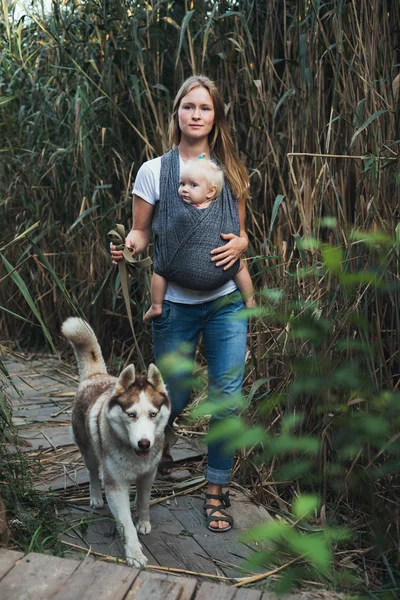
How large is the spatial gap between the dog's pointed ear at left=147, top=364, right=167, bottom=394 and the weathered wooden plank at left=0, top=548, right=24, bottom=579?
0.90 meters

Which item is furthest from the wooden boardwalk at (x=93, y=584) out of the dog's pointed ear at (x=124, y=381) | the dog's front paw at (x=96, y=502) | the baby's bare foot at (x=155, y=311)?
the baby's bare foot at (x=155, y=311)

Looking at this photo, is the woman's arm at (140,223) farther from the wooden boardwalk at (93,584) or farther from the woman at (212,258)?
the wooden boardwalk at (93,584)

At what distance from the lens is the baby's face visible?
9.07 ft

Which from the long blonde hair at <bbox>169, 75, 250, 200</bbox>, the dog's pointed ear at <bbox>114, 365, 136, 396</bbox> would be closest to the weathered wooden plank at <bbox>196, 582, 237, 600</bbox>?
the dog's pointed ear at <bbox>114, 365, 136, 396</bbox>

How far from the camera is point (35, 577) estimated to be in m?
1.81

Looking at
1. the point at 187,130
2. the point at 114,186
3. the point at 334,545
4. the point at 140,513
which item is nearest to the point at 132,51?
the point at 114,186

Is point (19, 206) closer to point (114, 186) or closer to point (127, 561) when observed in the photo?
point (114, 186)

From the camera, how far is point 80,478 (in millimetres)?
3291

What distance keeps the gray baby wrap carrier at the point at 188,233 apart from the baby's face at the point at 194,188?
2cm

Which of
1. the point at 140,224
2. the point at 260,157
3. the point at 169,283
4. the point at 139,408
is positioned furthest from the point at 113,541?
the point at 260,157

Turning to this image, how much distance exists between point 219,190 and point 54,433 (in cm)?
192

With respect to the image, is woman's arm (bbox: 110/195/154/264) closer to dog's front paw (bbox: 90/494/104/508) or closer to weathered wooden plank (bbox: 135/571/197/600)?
dog's front paw (bbox: 90/494/104/508)

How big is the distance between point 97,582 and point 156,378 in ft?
3.27

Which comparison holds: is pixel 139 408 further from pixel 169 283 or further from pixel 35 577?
pixel 35 577
